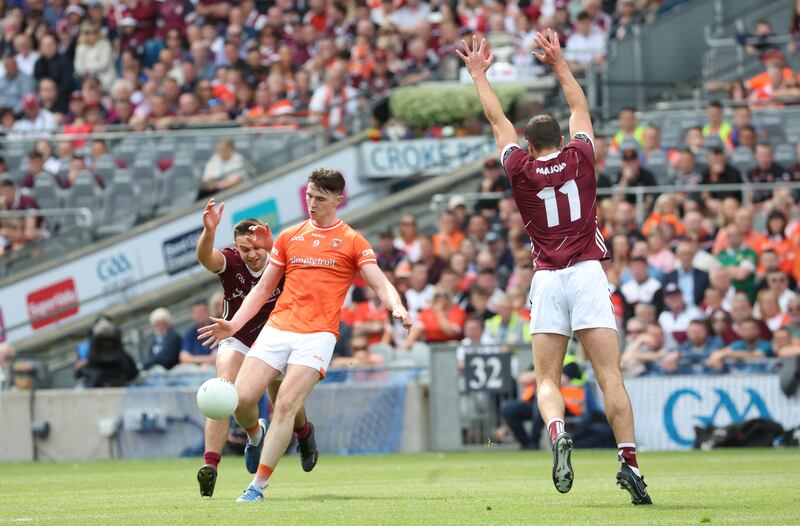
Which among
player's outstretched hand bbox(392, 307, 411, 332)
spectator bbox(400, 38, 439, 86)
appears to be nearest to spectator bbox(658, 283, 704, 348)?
spectator bbox(400, 38, 439, 86)

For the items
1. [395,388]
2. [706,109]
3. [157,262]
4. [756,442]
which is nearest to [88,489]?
[395,388]

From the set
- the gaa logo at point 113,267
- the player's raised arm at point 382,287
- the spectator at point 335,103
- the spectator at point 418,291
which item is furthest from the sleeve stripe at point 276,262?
the spectator at point 335,103

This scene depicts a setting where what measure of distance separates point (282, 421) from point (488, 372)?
9563 millimetres

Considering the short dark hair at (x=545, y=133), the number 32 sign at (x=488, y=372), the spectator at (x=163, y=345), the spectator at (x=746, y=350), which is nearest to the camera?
the short dark hair at (x=545, y=133)

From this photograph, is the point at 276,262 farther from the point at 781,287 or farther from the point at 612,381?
the point at 781,287

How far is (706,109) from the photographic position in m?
25.6

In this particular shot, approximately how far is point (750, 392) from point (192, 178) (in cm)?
1140

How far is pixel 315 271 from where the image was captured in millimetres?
11695

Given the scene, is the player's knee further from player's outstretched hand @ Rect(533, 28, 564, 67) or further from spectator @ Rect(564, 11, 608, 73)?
spectator @ Rect(564, 11, 608, 73)

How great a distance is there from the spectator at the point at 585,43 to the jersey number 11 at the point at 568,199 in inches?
675

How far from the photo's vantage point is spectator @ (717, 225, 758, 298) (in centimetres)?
2072

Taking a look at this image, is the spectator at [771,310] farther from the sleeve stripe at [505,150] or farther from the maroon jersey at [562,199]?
the sleeve stripe at [505,150]

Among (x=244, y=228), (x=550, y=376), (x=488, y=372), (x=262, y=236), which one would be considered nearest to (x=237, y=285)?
(x=244, y=228)

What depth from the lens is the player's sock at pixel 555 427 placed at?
1026 cm
